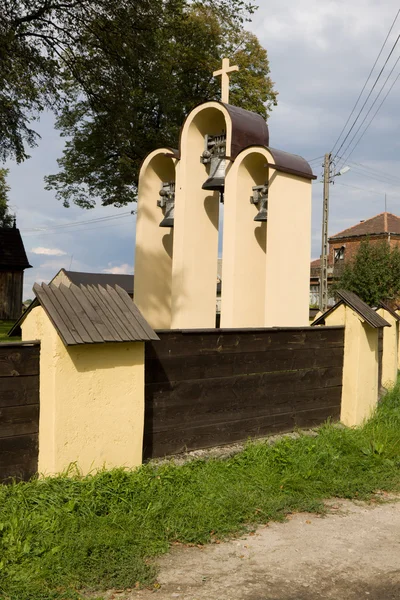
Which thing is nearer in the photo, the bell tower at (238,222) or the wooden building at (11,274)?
the bell tower at (238,222)

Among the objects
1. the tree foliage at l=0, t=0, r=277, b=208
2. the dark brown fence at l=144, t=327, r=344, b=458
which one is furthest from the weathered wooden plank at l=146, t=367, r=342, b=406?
the tree foliage at l=0, t=0, r=277, b=208

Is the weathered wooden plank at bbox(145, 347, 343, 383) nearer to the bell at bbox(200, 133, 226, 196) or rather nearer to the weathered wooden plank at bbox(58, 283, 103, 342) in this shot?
the weathered wooden plank at bbox(58, 283, 103, 342)

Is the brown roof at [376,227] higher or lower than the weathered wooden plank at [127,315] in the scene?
higher

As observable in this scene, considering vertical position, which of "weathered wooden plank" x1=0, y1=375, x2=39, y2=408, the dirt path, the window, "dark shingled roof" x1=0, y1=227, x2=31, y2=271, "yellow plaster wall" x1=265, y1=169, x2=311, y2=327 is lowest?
the dirt path

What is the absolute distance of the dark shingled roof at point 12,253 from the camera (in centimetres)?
2819

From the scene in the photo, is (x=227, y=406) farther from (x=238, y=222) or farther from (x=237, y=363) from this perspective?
(x=238, y=222)

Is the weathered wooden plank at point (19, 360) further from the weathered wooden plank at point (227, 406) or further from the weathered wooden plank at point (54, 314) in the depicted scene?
the weathered wooden plank at point (227, 406)

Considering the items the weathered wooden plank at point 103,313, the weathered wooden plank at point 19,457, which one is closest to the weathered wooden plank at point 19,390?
the weathered wooden plank at point 19,457

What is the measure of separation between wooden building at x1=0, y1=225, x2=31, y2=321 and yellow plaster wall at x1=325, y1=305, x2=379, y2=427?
73.5 ft

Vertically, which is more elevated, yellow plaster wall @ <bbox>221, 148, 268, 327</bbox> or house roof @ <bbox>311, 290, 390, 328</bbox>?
yellow plaster wall @ <bbox>221, 148, 268, 327</bbox>

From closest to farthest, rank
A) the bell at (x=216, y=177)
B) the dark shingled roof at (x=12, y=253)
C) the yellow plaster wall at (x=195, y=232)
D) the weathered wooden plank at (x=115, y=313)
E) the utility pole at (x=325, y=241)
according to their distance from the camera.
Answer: the weathered wooden plank at (x=115, y=313) → the bell at (x=216, y=177) → the yellow plaster wall at (x=195, y=232) → the utility pole at (x=325, y=241) → the dark shingled roof at (x=12, y=253)

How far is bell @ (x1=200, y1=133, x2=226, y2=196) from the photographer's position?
30.5ft

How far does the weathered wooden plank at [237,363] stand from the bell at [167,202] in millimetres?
3709

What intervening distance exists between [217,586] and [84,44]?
1650 centimetres
